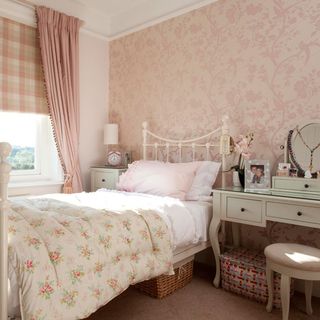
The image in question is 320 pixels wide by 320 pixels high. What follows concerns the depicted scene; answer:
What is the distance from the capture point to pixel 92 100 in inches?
149

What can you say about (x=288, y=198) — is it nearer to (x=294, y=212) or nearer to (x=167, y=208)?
(x=294, y=212)

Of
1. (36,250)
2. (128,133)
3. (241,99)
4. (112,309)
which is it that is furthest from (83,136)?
(36,250)

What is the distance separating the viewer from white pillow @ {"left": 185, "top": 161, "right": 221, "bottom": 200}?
8.58 ft

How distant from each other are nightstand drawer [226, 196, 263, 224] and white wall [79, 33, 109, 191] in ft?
6.72

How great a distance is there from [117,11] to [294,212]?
10.2 ft

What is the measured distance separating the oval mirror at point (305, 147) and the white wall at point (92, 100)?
7.72 ft

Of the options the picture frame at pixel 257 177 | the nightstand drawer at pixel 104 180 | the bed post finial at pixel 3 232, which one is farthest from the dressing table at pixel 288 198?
the bed post finial at pixel 3 232

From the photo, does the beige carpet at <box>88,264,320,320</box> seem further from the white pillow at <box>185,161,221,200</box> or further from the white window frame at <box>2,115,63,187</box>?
the white window frame at <box>2,115,63,187</box>

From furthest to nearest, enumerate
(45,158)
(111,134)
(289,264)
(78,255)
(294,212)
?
(111,134), (45,158), (294,212), (289,264), (78,255)

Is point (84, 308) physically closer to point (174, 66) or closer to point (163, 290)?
point (163, 290)

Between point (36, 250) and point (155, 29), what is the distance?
112 inches

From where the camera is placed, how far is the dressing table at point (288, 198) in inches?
76.0

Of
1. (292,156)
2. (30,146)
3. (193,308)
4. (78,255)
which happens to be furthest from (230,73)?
(30,146)

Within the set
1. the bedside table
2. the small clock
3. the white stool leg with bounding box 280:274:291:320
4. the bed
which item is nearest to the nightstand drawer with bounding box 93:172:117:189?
the bedside table
